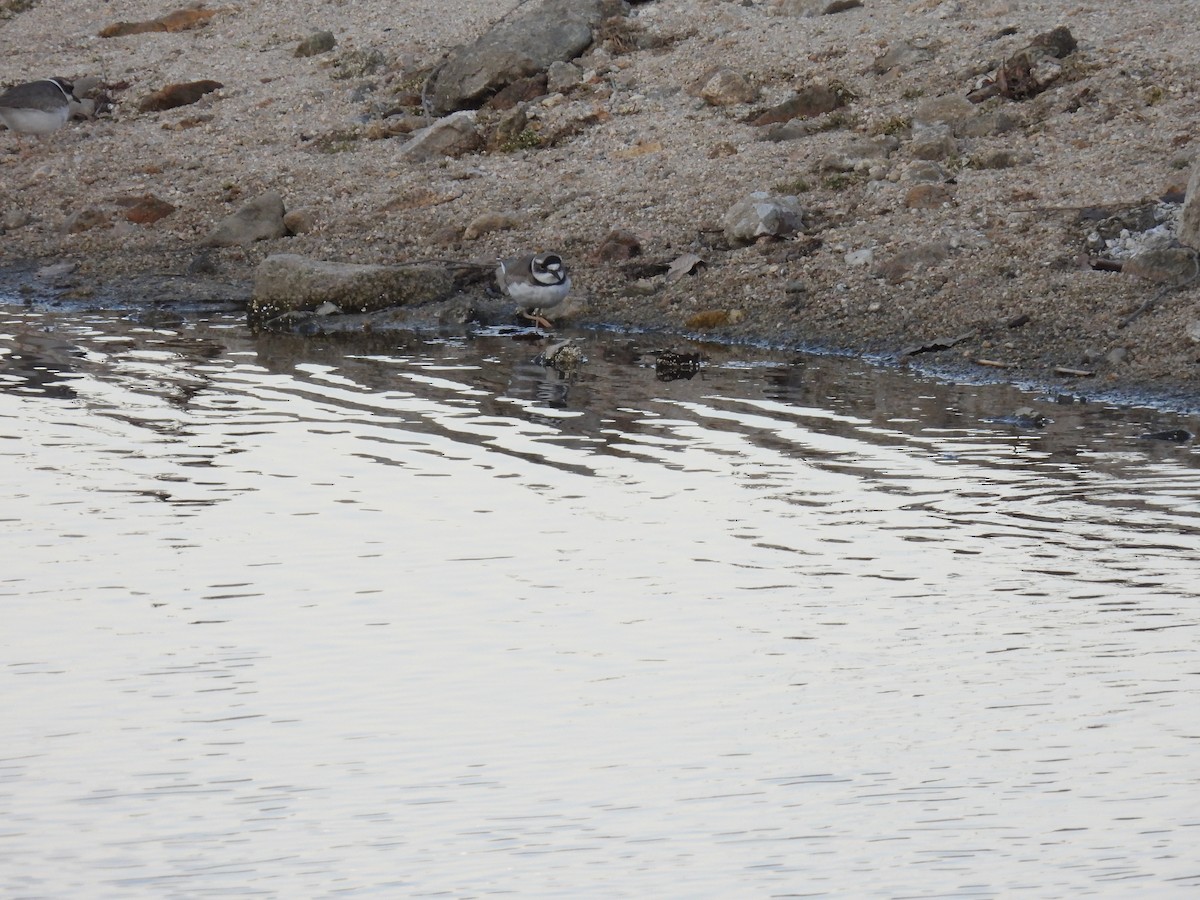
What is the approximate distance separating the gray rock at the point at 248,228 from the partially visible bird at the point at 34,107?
13.9 ft

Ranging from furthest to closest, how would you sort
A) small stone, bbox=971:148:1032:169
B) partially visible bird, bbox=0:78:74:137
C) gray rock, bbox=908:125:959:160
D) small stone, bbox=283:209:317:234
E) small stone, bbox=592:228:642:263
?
partially visible bird, bbox=0:78:74:137, small stone, bbox=283:209:317:234, gray rock, bbox=908:125:959:160, small stone, bbox=971:148:1032:169, small stone, bbox=592:228:642:263

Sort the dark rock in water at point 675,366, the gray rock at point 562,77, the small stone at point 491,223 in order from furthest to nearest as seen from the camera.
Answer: the gray rock at point 562,77 → the small stone at point 491,223 → the dark rock in water at point 675,366

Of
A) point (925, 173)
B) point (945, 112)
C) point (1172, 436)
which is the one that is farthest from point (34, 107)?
point (1172, 436)

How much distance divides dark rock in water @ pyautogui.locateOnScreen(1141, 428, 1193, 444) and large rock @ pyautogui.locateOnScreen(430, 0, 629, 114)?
9.51 m

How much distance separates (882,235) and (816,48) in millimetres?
4371

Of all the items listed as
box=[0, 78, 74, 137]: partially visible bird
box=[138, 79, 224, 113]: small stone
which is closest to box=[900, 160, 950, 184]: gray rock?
box=[138, 79, 224, 113]: small stone

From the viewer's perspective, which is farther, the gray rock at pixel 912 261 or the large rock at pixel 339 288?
the large rock at pixel 339 288

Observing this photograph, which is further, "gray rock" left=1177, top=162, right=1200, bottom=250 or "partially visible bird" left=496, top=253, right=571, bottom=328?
"partially visible bird" left=496, top=253, right=571, bottom=328

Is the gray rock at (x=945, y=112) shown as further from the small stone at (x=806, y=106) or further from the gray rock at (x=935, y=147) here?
the small stone at (x=806, y=106)

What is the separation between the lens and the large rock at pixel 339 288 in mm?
13516

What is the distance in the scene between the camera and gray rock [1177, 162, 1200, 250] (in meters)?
11.7

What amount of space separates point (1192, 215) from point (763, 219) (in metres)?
3.28

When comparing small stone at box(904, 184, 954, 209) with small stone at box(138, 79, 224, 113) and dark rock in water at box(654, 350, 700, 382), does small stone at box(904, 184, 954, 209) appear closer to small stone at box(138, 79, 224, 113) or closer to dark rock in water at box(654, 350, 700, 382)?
dark rock in water at box(654, 350, 700, 382)

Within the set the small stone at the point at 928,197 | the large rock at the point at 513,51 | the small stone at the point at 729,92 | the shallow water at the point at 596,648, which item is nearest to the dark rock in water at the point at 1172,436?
the shallow water at the point at 596,648
